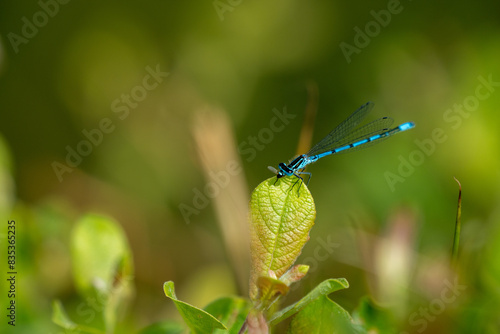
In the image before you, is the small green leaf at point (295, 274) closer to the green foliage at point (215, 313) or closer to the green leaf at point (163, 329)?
the green foliage at point (215, 313)

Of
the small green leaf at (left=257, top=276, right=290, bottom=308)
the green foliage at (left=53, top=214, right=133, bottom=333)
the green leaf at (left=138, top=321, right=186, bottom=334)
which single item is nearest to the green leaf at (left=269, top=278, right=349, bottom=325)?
the small green leaf at (left=257, top=276, right=290, bottom=308)

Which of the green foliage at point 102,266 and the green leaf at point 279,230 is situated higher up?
the green leaf at point 279,230

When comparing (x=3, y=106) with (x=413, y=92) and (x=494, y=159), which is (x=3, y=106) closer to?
(x=413, y=92)

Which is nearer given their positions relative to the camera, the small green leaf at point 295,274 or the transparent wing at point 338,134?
the small green leaf at point 295,274

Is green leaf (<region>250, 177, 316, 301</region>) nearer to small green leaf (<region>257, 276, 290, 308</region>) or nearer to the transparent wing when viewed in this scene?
small green leaf (<region>257, 276, 290, 308</region>)

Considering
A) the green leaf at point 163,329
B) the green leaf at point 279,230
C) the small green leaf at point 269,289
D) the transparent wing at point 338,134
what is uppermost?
the transparent wing at point 338,134

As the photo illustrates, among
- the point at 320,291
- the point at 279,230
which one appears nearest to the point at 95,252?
the point at 279,230

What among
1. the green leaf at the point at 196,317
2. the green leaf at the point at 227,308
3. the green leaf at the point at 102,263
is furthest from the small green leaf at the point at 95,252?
the green leaf at the point at 196,317

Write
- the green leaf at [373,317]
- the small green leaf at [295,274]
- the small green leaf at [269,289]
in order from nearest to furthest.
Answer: the small green leaf at [269,289] → the small green leaf at [295,274] → the green leaf at [373,317]
